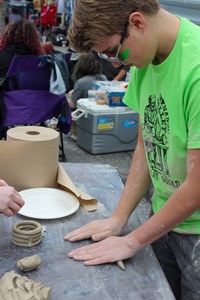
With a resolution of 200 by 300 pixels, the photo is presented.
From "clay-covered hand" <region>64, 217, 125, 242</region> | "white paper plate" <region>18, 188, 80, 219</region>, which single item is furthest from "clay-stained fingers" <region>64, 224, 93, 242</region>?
"white paper plate" <region>18, 188, 80, 219</region>

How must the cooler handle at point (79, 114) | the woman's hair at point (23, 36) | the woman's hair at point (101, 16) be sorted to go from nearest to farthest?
the woman's hair at point (101, 16) < the woman's hair at point (23, 36) < the cooler handle at point (79, 114)

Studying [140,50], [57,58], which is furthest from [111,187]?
[57,58]

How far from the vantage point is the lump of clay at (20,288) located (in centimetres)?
95

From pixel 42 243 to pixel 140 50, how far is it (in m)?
0.66

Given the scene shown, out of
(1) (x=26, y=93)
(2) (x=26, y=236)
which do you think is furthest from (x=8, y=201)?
(1) (x=26, y=93)

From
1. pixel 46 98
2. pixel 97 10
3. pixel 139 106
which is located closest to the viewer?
pixel 97 10

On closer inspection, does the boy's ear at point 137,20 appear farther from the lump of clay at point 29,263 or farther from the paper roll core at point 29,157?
the lump of clay at point 29,263

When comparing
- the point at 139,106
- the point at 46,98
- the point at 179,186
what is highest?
the point at 139,106

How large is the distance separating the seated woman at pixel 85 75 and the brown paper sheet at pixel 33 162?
9.95 feet

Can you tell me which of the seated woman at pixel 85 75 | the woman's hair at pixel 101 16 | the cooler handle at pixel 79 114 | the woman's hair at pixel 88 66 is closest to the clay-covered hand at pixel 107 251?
the woman's hair at pixel 101 16

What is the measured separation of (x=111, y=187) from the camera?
5.61 ft

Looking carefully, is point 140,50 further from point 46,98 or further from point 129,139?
point 129,139

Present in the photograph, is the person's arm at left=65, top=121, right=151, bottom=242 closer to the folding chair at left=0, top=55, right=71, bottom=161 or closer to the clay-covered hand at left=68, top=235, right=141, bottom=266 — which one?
the clay-covered hand at left=68, top=235, right=141, bottom=266

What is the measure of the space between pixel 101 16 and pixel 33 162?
63 cm
